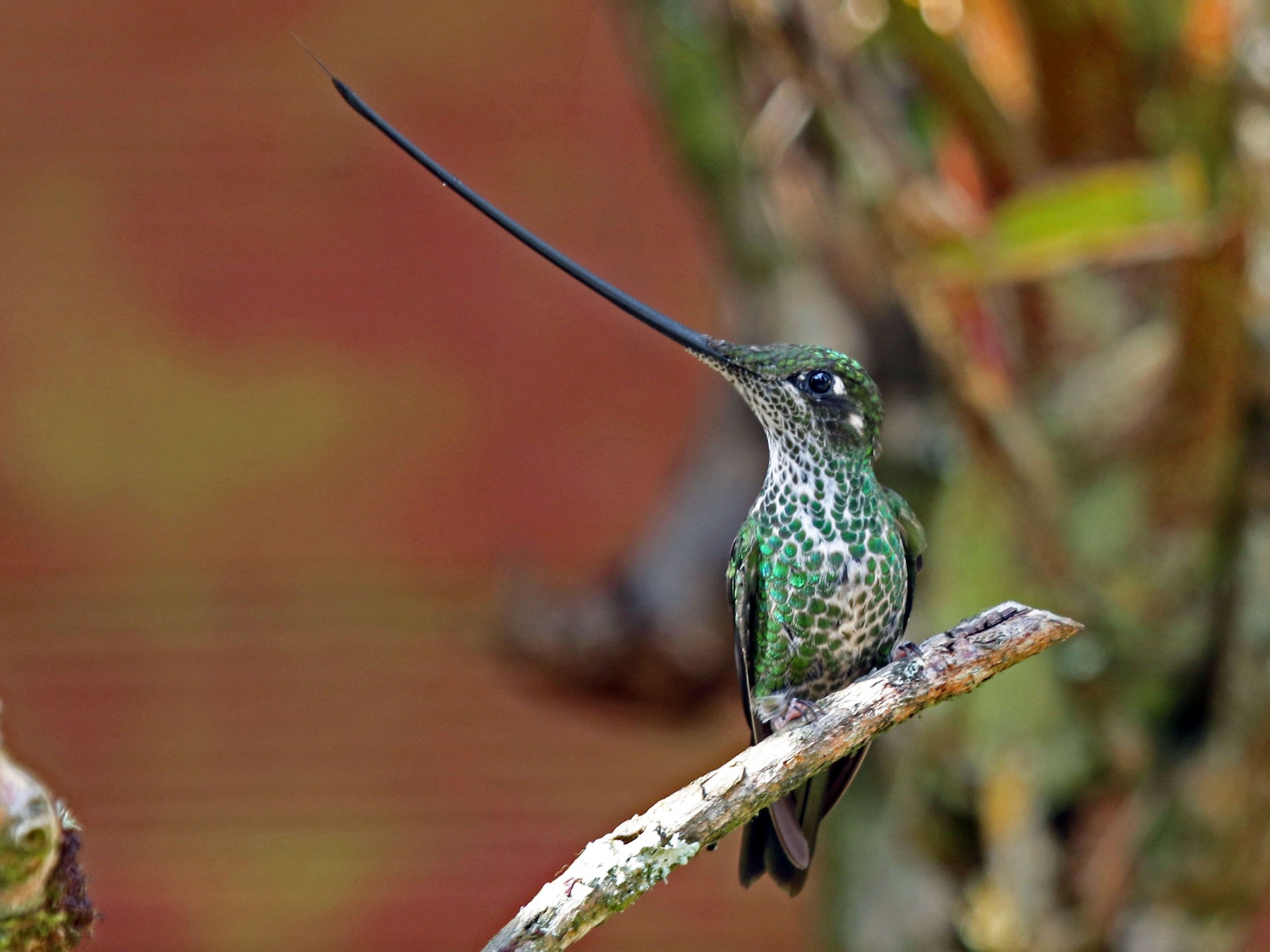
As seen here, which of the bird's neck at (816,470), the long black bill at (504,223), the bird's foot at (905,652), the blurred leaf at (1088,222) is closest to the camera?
the long black bill at (504,223)

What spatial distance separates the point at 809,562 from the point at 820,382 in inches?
5.2

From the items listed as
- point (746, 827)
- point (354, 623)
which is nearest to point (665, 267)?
point (354, 623)

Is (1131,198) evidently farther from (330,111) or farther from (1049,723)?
(330,111)

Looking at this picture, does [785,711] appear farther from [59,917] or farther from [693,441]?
[693,441]

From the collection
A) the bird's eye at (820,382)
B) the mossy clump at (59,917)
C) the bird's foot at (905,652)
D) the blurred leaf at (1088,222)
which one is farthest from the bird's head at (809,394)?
the blurred leaf at (1088,222)

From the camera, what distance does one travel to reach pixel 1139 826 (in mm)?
2066

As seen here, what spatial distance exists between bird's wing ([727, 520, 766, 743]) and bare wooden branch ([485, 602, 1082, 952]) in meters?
0.20

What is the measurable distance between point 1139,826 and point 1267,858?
24 centimetres

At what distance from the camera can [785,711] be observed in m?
0.93

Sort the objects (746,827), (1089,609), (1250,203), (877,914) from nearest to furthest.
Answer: (746,827) → (1250,203) → (1089,609) → (877,914)

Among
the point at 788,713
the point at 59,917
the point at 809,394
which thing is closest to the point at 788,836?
the point at 788,713

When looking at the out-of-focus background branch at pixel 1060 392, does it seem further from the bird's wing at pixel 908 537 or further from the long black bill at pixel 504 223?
the long black bill at pixel 504 223

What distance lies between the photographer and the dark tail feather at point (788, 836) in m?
0.85

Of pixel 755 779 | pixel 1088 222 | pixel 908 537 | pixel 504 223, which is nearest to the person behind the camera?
pixel 504 223
